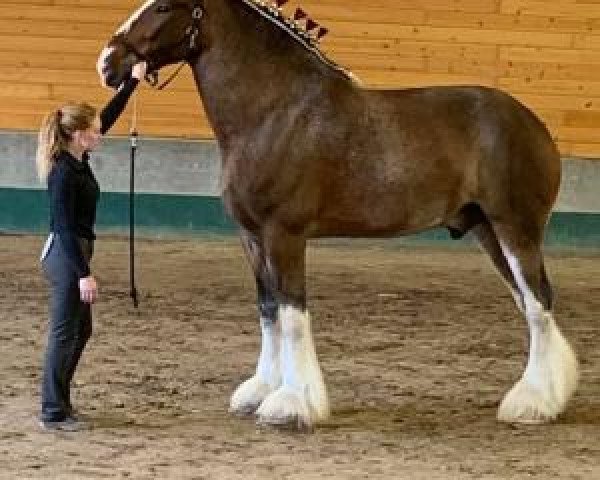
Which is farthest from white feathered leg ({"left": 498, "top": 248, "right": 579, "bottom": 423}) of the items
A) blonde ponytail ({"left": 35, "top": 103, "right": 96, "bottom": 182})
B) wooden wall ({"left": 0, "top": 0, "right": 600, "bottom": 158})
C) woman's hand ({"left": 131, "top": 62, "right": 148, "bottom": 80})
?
wooden wall ({"left": 0, "top": 0, "right": 600, "bottom": 158})

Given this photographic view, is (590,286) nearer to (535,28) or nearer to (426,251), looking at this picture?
(426,251)

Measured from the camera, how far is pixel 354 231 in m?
5.24

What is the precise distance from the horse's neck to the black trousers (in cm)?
76

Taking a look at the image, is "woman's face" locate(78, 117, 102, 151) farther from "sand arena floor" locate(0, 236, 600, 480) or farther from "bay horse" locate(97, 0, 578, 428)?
"sand arena floor" locate(0, 236, 600, 480)

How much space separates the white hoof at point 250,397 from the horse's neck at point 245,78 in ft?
3.32

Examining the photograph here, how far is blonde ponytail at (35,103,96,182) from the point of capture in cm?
487

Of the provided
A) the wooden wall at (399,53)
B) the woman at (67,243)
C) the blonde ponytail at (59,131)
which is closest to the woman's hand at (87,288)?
the woman at (67,243)

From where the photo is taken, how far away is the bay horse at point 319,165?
504 cm

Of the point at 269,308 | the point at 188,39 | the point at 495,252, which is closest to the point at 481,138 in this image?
the point at 495,252

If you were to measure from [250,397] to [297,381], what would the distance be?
0.35 m

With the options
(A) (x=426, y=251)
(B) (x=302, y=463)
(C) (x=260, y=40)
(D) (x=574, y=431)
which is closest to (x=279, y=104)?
(C) (x=260, y=40)

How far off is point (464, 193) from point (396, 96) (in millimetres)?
502

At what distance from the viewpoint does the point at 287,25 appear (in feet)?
17.3

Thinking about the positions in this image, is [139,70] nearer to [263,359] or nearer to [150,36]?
[150,36]
